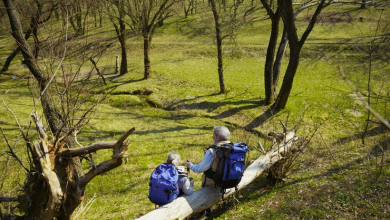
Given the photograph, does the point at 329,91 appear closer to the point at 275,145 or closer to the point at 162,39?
the point at 275,145

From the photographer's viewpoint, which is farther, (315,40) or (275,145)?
(315,40)

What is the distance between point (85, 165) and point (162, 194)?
270 inches

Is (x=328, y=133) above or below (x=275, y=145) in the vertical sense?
below

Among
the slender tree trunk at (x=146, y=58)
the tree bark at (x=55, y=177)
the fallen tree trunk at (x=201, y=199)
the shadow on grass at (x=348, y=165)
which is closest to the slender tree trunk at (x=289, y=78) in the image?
the shadow on grass at (x=348, y=165)

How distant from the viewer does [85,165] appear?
37.8 feet

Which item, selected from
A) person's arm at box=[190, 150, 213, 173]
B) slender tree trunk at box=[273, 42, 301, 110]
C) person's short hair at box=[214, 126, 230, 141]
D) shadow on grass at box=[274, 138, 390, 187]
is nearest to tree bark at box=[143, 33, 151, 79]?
slender tree trunk at box=[273, 42, 301, 110]

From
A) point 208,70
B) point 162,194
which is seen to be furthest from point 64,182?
point 208,70

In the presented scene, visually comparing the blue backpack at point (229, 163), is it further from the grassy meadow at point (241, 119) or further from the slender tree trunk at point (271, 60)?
the slender tree trunk at point (271, 60)

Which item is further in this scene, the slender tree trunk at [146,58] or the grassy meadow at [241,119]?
the slender tree trunk at [146,58]

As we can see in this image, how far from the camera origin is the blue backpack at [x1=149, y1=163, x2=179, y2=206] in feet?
18.5

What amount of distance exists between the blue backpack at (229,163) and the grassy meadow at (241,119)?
124 centimetres

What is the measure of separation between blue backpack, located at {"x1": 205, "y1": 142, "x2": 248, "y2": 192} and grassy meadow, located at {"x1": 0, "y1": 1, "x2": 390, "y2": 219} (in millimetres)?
1240

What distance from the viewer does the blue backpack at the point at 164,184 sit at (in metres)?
5.65

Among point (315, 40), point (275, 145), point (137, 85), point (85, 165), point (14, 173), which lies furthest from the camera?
point (315, 40)
